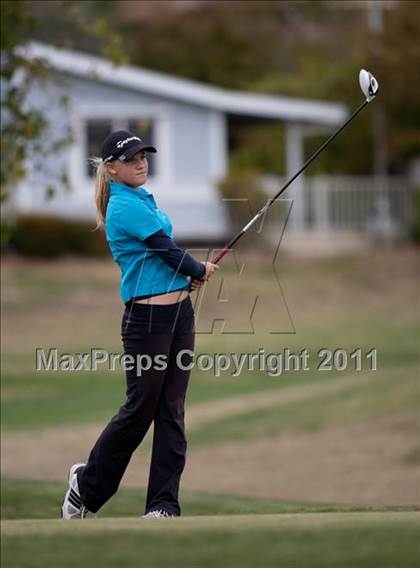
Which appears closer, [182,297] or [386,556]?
[386,556]

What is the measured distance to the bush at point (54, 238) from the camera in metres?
31.9

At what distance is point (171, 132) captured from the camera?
34.0m

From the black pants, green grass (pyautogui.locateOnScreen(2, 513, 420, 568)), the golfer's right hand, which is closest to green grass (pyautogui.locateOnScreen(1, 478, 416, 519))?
the black pants

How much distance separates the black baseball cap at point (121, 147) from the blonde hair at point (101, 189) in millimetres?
67

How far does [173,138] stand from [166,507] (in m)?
26.7

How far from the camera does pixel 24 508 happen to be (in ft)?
32.8

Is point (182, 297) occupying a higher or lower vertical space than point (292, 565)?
higher

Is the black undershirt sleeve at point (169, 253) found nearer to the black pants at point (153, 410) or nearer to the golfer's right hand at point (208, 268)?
the golfer's right hand at point (208, 268)

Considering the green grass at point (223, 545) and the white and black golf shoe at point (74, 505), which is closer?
the green grass at point (223, 545)

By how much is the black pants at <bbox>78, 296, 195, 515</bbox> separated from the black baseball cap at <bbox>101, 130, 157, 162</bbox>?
0.84m

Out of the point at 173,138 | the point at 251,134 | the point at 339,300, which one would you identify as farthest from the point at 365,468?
the point at 251,134

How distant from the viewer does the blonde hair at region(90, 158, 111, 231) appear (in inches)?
306

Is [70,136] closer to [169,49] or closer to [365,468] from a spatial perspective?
[365,468]

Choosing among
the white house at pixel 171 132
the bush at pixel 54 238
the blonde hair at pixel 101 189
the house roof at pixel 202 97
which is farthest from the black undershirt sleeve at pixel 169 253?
the house roof at pixel 202 97
